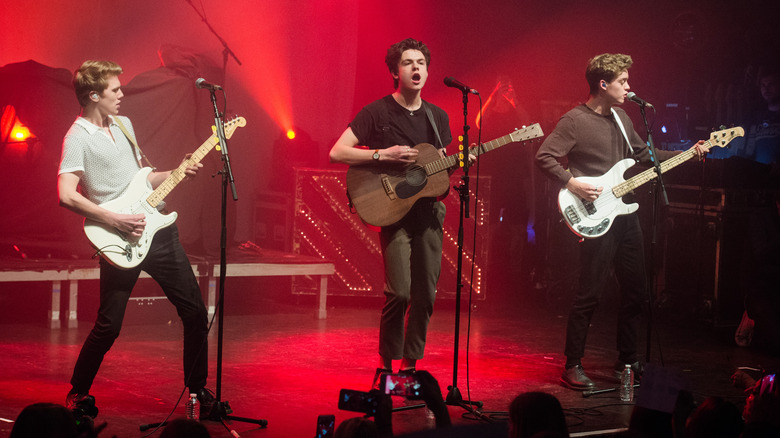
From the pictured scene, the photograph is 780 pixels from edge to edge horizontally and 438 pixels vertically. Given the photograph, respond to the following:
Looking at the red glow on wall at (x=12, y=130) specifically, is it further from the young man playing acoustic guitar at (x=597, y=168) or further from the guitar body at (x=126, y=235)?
the young man playing acoustic guitar at (x=597, y=168)

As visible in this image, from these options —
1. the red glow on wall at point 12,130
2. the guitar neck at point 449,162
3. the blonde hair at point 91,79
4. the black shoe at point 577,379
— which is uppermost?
the red glow on wall at point 12,130

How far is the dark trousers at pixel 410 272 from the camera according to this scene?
570 centimetres

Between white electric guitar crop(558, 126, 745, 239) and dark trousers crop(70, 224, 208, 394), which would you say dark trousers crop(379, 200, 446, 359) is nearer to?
white electric guitar crop(558, 126, 745, 239)

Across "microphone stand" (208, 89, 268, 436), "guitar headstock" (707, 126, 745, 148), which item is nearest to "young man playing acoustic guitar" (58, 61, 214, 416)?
"microphone stand" (208, 89, 268, 436)

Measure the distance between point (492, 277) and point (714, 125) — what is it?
363cm

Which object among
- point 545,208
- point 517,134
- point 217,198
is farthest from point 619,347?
point 545,208

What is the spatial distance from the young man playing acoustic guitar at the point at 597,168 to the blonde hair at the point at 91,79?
3012mm

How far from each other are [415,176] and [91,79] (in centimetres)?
205

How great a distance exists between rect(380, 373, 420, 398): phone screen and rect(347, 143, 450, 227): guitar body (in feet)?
6.75

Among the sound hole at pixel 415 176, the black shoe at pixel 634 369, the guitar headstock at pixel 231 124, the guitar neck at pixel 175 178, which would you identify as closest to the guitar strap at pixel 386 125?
the sound hole at pixel 415 176

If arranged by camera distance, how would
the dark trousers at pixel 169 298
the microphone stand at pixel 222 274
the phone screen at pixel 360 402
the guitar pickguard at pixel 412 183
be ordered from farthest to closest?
the guitar pickguard at pixel 412 183 < the dark trousers at pixel 169 298 < the microphone stand at pixel 222 274 < the phone screen at pixel 360 402

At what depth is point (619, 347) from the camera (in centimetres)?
668

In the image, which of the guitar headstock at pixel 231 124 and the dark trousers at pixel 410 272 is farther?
the dark trousers at pixel 410 272

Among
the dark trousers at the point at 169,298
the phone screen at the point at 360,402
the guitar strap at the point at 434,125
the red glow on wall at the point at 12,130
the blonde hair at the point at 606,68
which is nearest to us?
the phone screen at the point at 360,402
